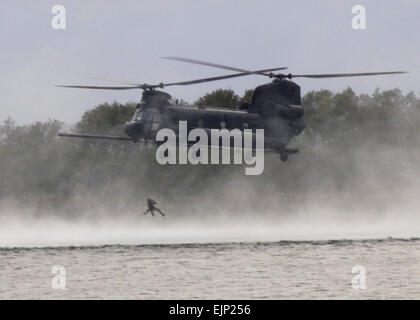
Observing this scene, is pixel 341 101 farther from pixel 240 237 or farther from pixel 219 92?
pixel 240 237

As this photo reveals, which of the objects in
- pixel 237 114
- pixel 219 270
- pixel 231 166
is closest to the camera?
pixel 219 270

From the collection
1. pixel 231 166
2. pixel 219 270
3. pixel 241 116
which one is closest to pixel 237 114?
pixel 241 116

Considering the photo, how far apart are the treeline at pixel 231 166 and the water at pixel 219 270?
30.9m

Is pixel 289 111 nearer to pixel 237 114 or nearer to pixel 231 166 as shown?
pixel 237 114

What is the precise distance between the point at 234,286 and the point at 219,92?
52.6 m

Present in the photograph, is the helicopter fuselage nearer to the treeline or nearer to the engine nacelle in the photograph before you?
the engine nacelle

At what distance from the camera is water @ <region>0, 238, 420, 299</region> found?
44.3 meters

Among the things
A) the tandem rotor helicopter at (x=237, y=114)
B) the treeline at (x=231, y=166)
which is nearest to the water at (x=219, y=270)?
the tandem rotor helicopter at (x=237, y=114)

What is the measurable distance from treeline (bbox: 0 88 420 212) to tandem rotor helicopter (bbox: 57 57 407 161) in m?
28.8

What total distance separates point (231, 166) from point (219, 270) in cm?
4267

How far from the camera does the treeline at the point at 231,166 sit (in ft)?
302

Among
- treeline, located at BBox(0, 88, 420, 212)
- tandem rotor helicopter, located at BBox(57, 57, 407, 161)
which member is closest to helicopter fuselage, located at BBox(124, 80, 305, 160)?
tandem rotor helicopter, located at BBox(57, 57, 407, 161)

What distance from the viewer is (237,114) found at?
58438 millimetres
